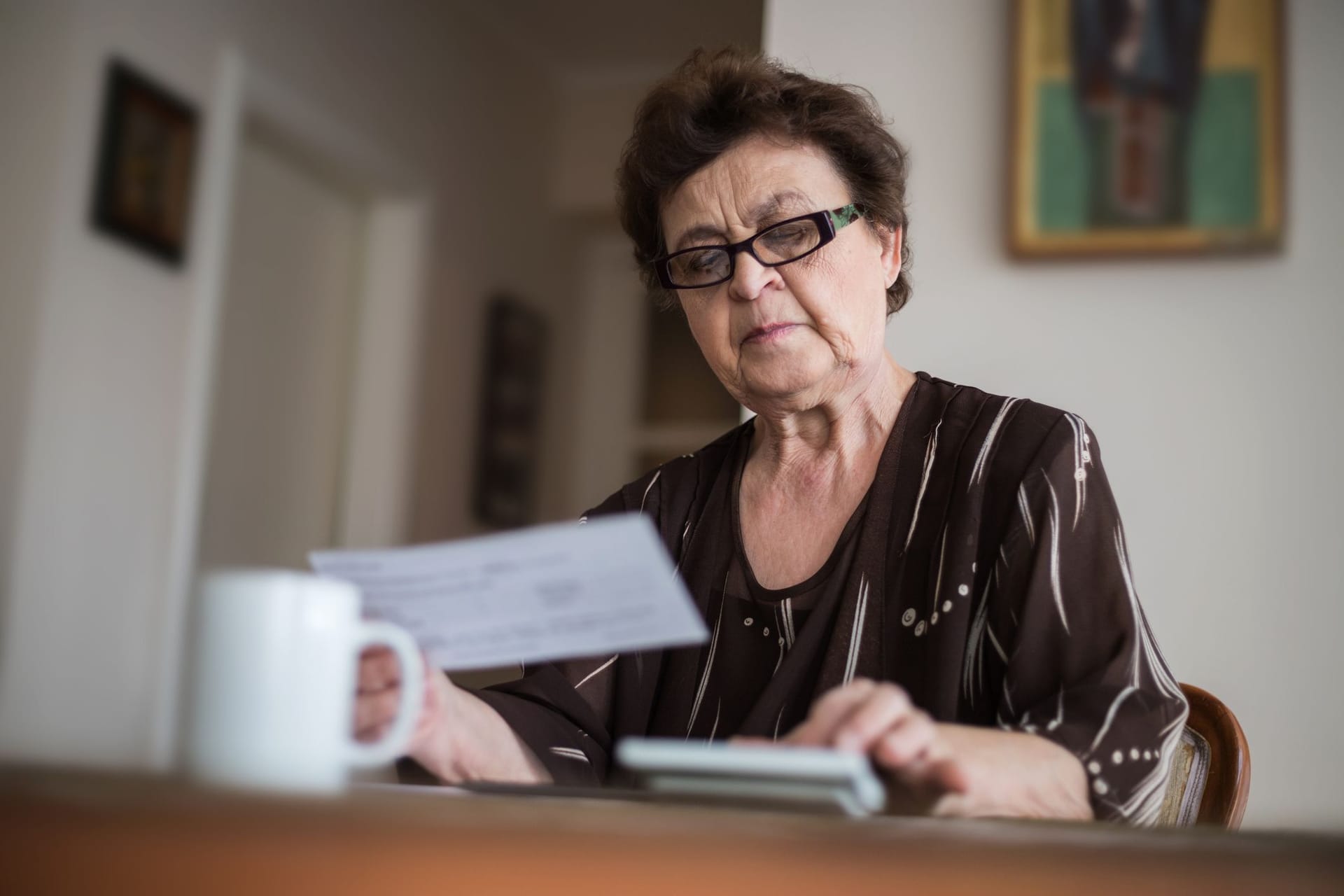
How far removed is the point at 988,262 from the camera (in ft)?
6.26

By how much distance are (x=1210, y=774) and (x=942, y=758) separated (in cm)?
59

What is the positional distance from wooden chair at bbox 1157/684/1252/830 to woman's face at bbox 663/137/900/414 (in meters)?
0.50

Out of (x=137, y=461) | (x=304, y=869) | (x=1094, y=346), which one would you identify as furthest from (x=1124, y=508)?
(x=137, y=461)

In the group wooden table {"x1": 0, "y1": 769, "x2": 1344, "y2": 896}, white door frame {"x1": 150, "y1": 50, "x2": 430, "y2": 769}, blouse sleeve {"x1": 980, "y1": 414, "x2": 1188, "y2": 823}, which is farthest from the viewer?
white door frame {"x1": 150, "y1": 50, "x2": 430, "y2": 769}

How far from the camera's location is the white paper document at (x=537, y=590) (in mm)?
655

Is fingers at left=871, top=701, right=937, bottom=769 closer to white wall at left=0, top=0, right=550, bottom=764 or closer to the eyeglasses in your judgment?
the eyeglasses

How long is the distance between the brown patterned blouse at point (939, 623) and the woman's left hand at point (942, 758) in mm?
34

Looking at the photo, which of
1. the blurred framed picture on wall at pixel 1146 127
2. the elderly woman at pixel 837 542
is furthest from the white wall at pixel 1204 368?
the elderly woman at pixel 837 542

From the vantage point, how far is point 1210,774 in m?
1.21

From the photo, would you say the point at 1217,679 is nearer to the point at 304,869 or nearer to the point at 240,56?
the point at 304,869

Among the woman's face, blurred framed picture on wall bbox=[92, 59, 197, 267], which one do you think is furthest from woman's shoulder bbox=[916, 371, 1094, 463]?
blurred framed picture on wall bbox=[92, 59, 197, 267]

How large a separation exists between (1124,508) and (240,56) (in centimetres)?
257

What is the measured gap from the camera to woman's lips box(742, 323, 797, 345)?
1375 mm

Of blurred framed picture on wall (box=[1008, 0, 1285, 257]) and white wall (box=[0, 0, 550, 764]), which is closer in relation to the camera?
blurred framed picture on wall (box=[1008, 0, 1285, 257])
